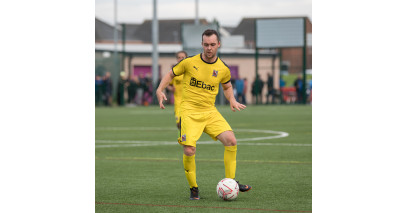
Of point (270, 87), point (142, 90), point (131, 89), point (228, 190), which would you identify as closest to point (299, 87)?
point (270, 87)

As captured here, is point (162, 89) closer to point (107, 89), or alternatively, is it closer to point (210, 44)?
point (210, 44)

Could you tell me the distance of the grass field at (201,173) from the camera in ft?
23.9

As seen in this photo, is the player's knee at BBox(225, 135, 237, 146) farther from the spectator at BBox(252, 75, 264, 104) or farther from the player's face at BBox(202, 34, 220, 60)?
the spectator at BBox(252, 75, 264, 104)

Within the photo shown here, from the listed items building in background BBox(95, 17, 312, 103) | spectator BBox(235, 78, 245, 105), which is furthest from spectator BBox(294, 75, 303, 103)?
spectator BBox(235, 78, 245, 105)

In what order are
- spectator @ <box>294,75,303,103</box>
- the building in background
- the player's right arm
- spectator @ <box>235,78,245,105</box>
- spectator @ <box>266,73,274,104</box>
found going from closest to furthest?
1. the player's right arm
2. spectator @ <box>294,75,303,103</box>
3. spectator @ <box>235,78,245,105</box>
4. spectator @ <box>266,73,274,104</box>
5. the building in background

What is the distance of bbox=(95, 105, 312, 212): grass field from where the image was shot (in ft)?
23.9

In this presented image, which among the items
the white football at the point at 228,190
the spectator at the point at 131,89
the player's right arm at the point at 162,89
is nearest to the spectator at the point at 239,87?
the spectator at the point at 131,89

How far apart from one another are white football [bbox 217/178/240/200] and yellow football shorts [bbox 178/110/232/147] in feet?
1.90

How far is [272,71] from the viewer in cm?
4234

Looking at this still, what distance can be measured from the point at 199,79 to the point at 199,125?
0.51 meters

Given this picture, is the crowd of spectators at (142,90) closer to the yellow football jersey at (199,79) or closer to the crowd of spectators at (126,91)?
the crowd of spectators at (126,91)

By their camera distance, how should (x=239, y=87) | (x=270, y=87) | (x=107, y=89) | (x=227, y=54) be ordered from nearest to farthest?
1. (x=107, y=89)
2. (x=239, y=87)
3. (x=270, y=87)
4. (x=227, y=54)

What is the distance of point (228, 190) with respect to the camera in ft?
24.4
